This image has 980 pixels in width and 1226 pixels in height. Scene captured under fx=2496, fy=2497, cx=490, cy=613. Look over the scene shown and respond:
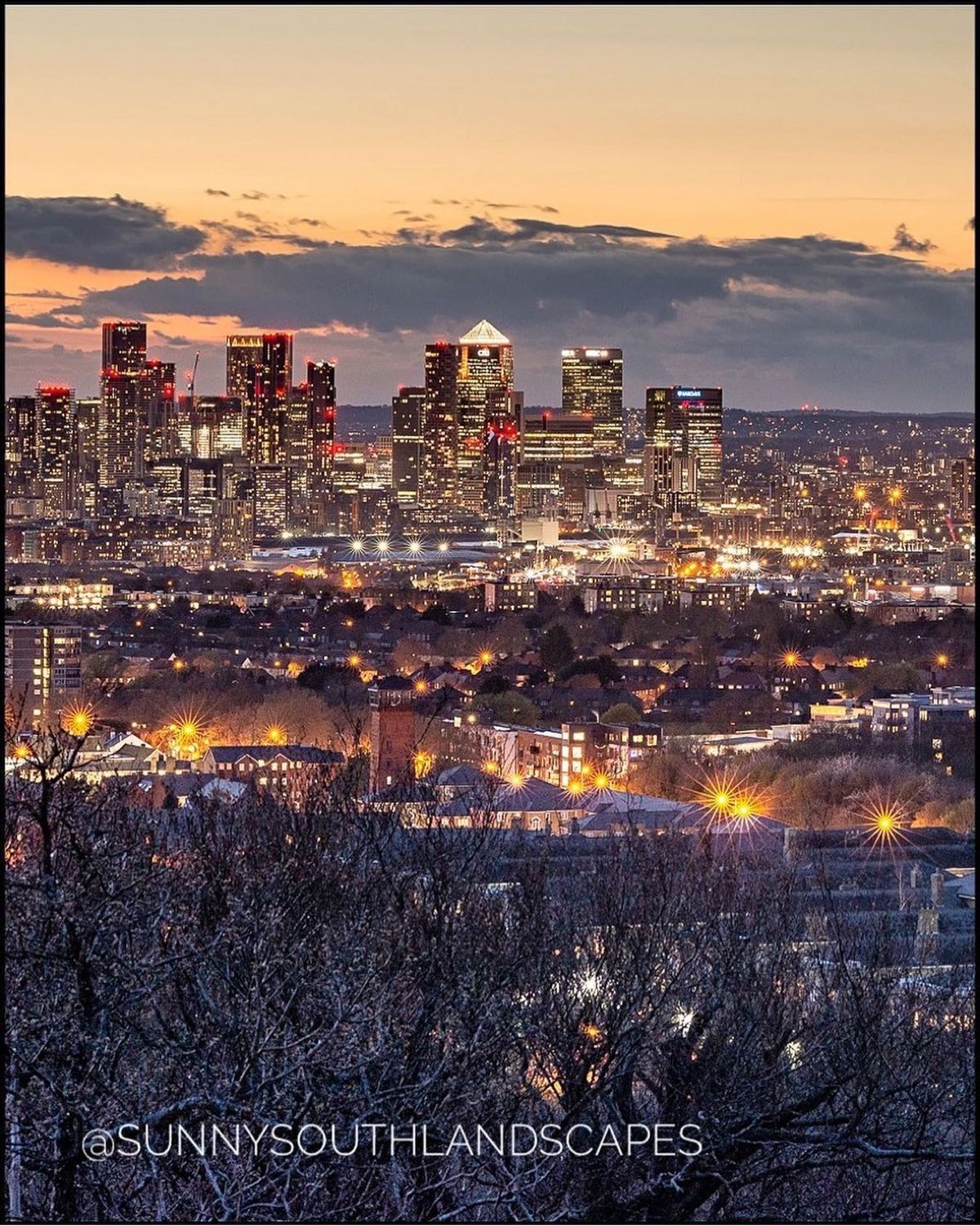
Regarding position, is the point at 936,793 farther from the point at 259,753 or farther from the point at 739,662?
the point at 739,662

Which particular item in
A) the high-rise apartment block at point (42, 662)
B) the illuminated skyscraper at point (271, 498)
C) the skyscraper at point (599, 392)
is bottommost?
the high-rise apartment block at point (42, 662)

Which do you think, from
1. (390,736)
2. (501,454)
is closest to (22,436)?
(501,454)

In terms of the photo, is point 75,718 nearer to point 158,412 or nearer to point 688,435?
point 158,412

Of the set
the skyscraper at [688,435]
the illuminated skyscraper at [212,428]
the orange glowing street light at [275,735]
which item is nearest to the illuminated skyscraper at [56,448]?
the illuminated skyscraper at [212,428]

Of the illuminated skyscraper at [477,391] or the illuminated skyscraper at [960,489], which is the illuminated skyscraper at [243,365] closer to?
the illuminated skyscraper at [477,391]

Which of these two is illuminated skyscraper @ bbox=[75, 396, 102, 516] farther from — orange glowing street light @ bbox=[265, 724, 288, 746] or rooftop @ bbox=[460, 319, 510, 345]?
orange glowing street light @ bbox=[265, 724, 288, 746]

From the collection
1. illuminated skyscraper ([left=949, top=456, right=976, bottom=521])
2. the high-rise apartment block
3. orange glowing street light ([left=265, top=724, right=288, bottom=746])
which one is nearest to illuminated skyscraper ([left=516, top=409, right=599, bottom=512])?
illuminated skyscraper ([left=949, top=456, right=976, bottom=521])
